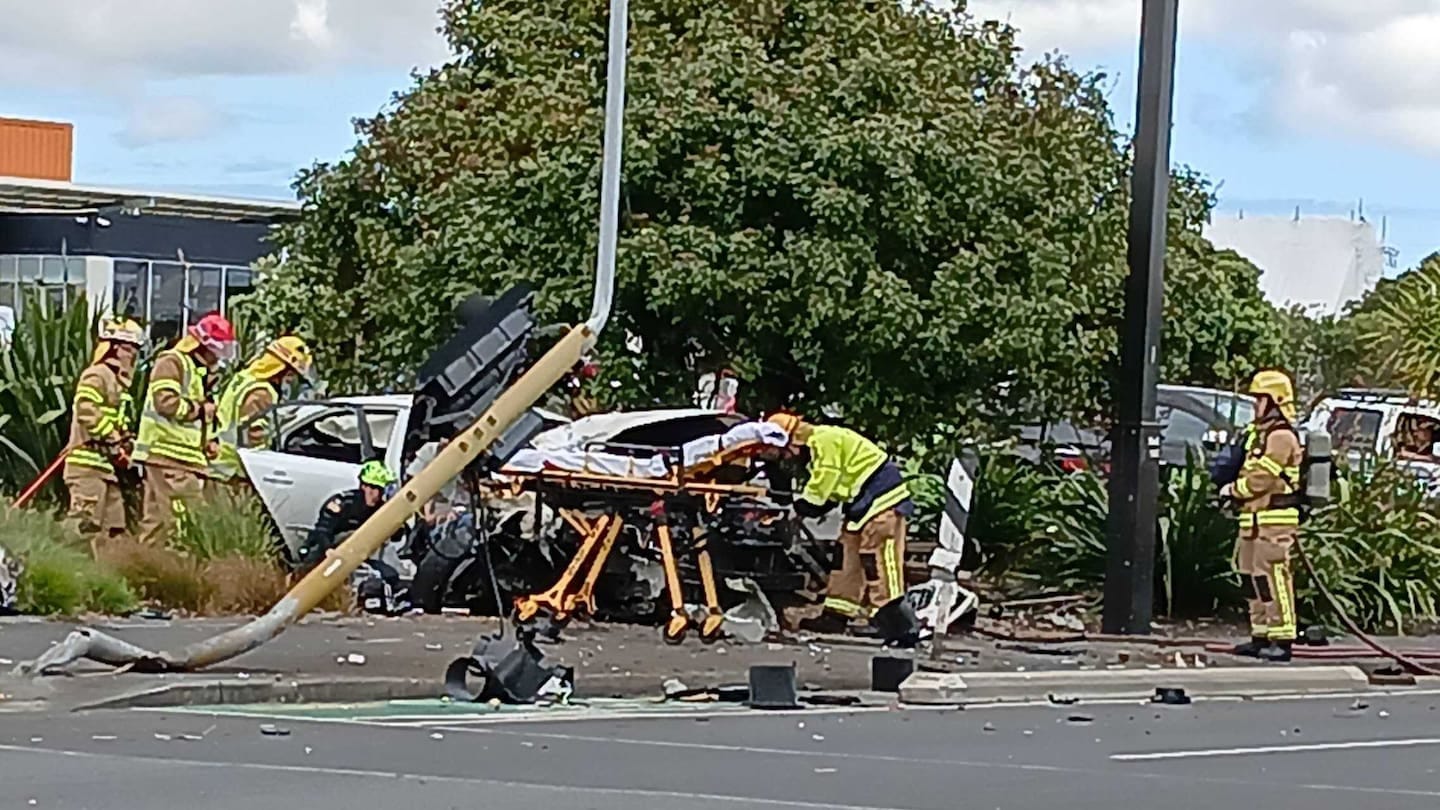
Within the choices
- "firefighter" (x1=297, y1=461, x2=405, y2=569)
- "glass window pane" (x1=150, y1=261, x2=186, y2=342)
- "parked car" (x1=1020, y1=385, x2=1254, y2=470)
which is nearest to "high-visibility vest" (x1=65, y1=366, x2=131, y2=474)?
"firefighter" (x1=297, y1=461, x2=405, y2=569)

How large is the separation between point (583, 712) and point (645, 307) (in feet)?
23.6

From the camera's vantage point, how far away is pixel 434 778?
30.6 feet

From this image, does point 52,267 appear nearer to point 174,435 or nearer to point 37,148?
point 37,148

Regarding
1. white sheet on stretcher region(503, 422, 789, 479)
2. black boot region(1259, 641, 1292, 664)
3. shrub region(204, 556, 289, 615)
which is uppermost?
white sheet on stretcher region(503, 422, 789, 479)

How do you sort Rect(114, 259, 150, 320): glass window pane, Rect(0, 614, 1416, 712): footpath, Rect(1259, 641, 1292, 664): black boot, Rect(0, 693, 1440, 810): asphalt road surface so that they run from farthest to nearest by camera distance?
Rect(114, 259, 150, 320): glass window pane → Rect(1259, 641, 1292, 664): black boot → Rect(0, 614, 1416, 712): footpath → Rect(0, 693, 1440, 810): asphalt road surface

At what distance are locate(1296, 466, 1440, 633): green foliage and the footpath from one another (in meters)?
2.19

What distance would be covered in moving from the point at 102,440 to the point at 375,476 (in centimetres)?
195

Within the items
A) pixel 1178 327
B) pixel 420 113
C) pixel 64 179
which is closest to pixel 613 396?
pixel 420 113

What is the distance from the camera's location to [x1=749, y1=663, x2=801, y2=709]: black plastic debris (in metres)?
12.9

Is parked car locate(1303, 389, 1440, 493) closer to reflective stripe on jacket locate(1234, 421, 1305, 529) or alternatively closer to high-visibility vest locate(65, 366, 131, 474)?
reflective stripe on jacket locate(1234, 421, 1305, 529)

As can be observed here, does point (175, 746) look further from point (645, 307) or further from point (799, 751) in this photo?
point (645, 307)

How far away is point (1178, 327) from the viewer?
75.6 ft

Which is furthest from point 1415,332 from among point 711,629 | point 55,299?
point 55,299

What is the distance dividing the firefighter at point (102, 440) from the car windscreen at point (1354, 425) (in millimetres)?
11782
